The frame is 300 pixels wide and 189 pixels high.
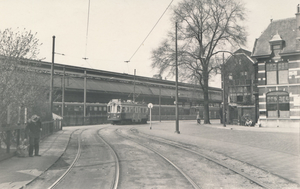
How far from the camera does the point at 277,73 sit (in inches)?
1080

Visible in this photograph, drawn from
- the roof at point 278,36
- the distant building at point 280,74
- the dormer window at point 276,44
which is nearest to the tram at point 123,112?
the distant building at point 280,74

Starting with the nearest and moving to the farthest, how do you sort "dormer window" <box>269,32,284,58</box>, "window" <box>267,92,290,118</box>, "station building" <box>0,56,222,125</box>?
"window" <box>267,92,290,118</box> < "dormer window" <box>269,32,284,58</box> < "station building" <box>0,56,222,125</box>

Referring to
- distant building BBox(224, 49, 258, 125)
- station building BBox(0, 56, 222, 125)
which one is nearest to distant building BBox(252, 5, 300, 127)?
distant building BBox(224, 49, 258, 125)

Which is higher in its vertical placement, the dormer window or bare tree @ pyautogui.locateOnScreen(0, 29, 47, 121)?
the dormer window

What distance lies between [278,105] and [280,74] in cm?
293

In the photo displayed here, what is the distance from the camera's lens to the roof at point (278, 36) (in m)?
27.0

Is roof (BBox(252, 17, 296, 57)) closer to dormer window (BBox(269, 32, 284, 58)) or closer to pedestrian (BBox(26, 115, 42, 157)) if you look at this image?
dormer window (BBox(269, 32, 284, 58))

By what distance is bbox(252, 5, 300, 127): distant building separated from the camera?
2606 centimetres

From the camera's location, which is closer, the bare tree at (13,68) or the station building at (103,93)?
the bare tree at (13,68)

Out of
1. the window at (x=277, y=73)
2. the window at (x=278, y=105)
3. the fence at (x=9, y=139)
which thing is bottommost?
the fence at (x=9, y=139)

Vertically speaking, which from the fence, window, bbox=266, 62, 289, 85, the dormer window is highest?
the dormer window

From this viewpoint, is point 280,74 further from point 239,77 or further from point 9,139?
point 9,139

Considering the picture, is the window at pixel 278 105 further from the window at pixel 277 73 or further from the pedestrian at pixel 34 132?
the pedestrian at pixel 34 132

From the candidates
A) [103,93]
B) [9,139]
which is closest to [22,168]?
[9,139]
